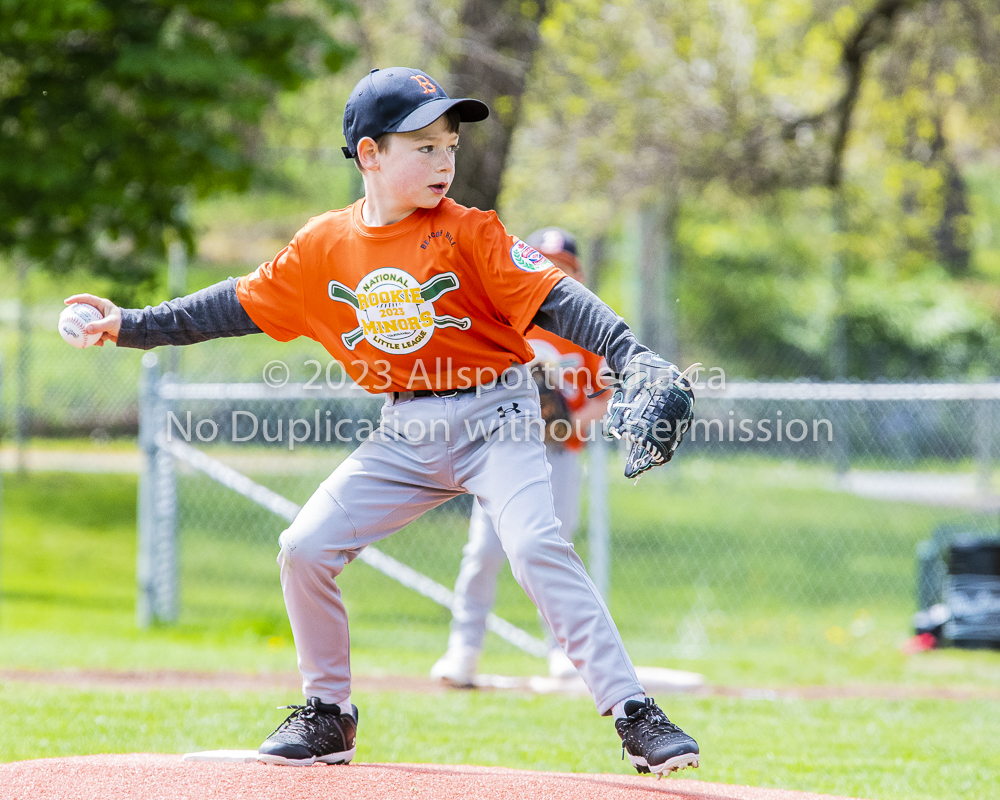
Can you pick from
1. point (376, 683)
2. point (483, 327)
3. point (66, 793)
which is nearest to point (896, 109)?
point (376, 683)

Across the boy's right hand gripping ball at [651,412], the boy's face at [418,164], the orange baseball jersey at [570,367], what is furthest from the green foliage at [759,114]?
the boy's right hand gripping ball at [651,412]

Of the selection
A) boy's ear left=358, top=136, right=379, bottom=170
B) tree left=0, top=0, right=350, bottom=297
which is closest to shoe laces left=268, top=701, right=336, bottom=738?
boy's ear left=358, top=136, right=379, bottom=170

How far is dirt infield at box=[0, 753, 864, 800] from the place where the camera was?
2.90 m

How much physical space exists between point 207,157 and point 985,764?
7.77 m

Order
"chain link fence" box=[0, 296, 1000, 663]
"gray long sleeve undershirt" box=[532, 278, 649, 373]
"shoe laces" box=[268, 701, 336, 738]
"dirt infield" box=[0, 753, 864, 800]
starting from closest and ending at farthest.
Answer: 1. "dirt infield" box=[0, 753, 864, 800]
2. "gray long sleeve undershirt" box=[532, 278, 649, 373]
3. "shoe laces" box=[268, 701, 336, 738]
4. "chain link fence" box=[0, 296, 1000, 663]

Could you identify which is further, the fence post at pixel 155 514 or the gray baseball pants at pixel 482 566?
the fence post at pixel 155 514

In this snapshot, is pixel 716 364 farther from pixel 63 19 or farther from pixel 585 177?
pixel 63 19

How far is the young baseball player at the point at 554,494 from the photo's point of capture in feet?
17.7

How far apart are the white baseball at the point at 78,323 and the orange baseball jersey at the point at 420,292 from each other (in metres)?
0.58

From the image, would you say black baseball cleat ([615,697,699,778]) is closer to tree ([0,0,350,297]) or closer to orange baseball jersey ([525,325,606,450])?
orange baseball jersey ([525,325,606,450])

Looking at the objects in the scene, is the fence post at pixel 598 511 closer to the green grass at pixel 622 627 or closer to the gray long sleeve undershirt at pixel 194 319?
the green grass at pixel 622 627

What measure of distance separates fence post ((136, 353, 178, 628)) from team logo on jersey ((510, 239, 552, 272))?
4938 mm

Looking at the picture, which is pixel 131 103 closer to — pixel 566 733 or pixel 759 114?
pixel 759 114

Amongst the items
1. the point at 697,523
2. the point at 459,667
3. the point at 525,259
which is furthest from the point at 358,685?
the point at 697,523
